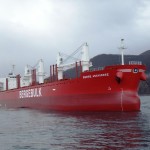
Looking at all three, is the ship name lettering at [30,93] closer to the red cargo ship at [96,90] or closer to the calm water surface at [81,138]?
the red cargo ship at [96,90]

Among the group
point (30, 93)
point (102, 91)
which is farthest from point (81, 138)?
point (30, 93)

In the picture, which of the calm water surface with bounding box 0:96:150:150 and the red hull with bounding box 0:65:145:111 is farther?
the red hull with bounding box 0:65:145:111

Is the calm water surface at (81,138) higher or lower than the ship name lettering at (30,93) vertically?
lower

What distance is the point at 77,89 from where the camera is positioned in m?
27.8

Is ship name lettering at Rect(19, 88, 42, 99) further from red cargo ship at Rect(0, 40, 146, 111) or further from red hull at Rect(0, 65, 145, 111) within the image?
red hull at Rect(0, 65, 145, 111)

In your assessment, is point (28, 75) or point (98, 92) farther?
point (28, 75)

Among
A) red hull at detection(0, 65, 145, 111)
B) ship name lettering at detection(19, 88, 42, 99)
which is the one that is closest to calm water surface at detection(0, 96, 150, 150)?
red hull at detection(0, 65, 145, 111)

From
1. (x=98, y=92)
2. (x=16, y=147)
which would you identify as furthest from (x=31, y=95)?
(x=16, y=147)

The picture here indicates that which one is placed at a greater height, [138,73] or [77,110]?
[138,73]

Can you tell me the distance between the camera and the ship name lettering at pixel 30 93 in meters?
35.5

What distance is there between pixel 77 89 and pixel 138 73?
18.5 ft

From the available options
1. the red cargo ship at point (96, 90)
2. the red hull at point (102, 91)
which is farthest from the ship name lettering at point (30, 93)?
the red hull at point (102, 91)

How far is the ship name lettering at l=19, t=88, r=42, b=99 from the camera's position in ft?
117

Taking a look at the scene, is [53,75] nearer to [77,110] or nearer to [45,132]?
[77,110]
